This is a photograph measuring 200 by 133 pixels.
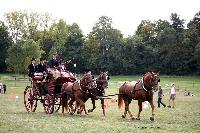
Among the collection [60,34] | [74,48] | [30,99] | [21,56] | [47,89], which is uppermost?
[60,34]

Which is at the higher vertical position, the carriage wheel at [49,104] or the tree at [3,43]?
the tree at [3,43]

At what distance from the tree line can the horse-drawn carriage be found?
220 feet

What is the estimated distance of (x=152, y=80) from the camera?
1916 cm

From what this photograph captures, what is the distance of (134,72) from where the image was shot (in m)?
100

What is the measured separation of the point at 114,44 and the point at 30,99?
263 feet

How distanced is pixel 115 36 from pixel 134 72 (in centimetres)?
996

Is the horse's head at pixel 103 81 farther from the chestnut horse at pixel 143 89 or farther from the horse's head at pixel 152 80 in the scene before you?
the horse's head at pixel 152 80

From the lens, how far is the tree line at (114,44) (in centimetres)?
9519

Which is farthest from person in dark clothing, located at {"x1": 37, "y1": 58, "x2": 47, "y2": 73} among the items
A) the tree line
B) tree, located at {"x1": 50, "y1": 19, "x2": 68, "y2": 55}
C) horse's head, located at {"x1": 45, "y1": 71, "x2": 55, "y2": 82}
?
tree, located at {"x1": 50, "y1": 19, "x2": 68, "y2": 55}

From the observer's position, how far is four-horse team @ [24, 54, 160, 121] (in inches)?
781

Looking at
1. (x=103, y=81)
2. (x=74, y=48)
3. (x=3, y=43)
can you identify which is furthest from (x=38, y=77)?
(x=74, y=48)

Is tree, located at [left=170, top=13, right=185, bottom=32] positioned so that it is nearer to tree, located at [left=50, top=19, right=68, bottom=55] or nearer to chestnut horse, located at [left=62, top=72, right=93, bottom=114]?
tree, located at [left=50, top=19, right=68, bottom=55]

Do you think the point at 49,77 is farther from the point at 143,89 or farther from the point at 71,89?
the point at 143,89

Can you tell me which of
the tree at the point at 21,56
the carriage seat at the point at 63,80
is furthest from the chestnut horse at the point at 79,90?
the tree at the point at 21,56
